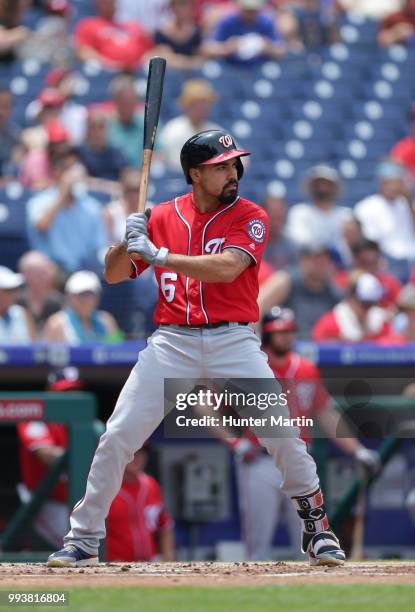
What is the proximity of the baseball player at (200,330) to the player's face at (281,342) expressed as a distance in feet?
7.73

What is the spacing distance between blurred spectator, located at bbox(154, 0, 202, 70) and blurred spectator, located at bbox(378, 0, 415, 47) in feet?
7.45

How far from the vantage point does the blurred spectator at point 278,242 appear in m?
9.72

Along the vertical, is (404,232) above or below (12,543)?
above

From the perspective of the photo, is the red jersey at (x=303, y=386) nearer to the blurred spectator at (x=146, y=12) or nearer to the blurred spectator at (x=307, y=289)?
the blurred spectator at (x=307, y=289)

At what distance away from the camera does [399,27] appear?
1426 centimetres

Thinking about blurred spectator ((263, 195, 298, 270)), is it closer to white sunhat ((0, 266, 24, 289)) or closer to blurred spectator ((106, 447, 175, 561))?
white sunhat ((0, 266, 24, 289))

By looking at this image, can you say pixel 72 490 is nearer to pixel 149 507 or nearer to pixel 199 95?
pixel 149 507

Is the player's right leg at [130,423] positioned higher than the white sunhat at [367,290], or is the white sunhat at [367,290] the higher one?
the white sunhat at [367,290]

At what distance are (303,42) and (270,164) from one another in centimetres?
252

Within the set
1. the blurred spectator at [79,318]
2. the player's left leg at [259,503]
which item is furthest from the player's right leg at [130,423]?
the blurred spectator at [79,318]

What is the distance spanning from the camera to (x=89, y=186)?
1034 centimetres

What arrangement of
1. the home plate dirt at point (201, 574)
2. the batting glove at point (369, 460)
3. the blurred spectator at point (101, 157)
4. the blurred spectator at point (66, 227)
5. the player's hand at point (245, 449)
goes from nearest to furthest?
the home plate dirt at point (201, 574) → the player's hand at point (245, 449) → the batting glove at point (369, 460) → the blurred spectator at point (66, 227) → the blurred spectator at point (101, 157)

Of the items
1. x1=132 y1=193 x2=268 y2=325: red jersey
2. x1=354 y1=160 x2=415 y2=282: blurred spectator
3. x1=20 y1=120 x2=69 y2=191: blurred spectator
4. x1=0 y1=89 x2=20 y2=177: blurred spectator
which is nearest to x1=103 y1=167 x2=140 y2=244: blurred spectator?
x1=20 y1=120 x2=69 y2=191: blurred spectator

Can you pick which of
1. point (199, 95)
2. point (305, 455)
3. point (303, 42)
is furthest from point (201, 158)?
point (303, 42)
